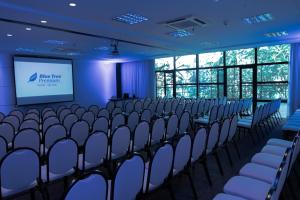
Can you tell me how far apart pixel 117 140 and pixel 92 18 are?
322 cm

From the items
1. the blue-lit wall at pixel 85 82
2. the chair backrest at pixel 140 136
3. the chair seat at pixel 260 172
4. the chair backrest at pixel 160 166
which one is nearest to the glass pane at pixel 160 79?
the blue-lit wall at pixel 85 82

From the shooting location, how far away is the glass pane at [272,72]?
970 cm

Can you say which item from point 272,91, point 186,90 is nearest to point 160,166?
point 272,91

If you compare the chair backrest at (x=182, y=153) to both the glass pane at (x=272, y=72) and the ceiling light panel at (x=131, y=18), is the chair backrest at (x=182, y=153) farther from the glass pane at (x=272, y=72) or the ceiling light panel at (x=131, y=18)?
the glass pane at (x=272, y=72)

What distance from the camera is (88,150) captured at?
3.16 metres

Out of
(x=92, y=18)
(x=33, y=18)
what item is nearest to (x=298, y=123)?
(x=92, y=18)

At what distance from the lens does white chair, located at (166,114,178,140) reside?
16.1ft

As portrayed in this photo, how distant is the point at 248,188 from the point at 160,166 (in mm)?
917

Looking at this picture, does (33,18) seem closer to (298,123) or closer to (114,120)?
(114,120)

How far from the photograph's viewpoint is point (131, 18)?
5371 millimetres

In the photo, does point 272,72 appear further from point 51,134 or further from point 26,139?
point 26,139

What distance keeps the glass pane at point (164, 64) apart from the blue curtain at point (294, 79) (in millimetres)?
6203

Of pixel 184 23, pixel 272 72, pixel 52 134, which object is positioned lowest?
pixel 52 134

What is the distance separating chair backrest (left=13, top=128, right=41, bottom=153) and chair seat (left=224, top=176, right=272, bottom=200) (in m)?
3.00
